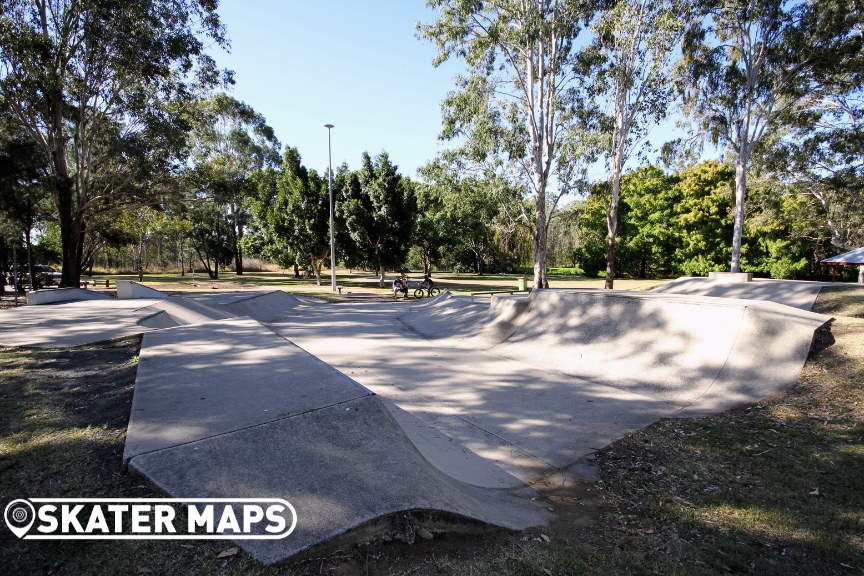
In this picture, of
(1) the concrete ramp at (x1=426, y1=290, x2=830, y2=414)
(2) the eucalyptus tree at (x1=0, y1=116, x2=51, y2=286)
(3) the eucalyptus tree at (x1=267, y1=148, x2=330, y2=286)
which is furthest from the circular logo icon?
(3) the eucalyptus tree at (x1=267, y1=148, x2=330, y2=286)

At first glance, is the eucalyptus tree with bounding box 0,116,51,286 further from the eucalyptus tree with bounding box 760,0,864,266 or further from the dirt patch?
the eucalyptus tree with bounding box 760,0,864,266

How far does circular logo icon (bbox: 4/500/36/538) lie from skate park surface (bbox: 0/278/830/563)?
0.48 metres

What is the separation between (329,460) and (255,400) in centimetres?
131

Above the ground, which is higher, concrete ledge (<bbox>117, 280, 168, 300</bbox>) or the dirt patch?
concrete ledge (<bbox>117, 280, 168, 300</bbox>)

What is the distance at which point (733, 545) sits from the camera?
104 inches

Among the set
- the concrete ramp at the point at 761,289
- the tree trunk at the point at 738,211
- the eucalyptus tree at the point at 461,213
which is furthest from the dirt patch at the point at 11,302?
the tree trunk at the point at 738,211

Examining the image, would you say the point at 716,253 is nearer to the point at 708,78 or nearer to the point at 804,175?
the point at 804,175

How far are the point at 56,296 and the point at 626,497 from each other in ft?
57.3

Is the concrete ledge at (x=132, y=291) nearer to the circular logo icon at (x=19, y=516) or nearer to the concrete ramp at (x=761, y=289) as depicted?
the circular logo icon at (x=19, y=516)

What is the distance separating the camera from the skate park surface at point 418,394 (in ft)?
8.54

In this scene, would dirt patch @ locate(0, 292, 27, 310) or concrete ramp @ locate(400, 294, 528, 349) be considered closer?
concrete ramp @ locate(400, 294, 528, 349)

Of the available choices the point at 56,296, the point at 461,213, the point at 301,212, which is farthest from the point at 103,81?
the point at 461,213

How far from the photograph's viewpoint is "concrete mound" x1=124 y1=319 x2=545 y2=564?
239 cm

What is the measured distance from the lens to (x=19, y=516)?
2.34 meters
